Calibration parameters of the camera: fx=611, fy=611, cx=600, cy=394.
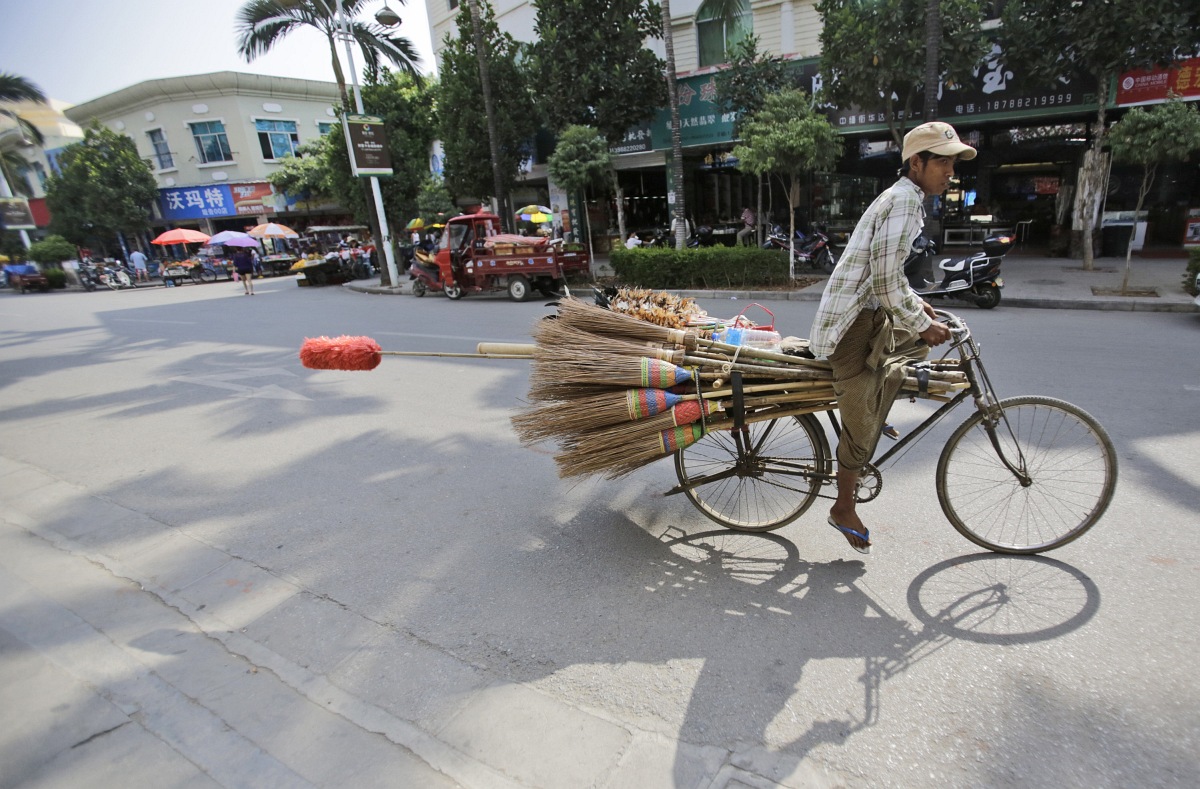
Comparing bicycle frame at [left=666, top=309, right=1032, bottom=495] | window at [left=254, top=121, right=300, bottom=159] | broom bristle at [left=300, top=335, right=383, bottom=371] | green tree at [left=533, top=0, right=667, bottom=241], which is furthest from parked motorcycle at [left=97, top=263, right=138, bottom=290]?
bicycle frame at [left=666, top=309, right=1032, bottom=495]

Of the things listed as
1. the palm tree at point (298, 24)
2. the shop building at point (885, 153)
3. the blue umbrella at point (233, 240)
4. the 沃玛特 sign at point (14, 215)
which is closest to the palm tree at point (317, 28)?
the palm tree at point (298, 24)

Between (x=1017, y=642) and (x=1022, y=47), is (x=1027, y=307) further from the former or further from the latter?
(x=1017, y=642)

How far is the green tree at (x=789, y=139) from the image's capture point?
1134 centimetres

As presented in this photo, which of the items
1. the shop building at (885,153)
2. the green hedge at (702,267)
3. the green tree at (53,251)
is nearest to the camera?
the green hedge at (702,267)

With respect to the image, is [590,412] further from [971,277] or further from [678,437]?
[971,277]

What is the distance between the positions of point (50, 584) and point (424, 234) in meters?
19.9

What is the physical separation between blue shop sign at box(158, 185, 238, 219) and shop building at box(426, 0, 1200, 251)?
20013 millimetres

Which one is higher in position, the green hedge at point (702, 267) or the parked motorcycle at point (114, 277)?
the parked motorcycle at point (114, 277)

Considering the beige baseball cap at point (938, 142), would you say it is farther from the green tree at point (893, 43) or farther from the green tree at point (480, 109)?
the green tree at point (480, 109)

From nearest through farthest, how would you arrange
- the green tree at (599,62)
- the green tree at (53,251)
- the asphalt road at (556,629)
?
the asphalt road at (556,629)
the green tree at (599,62)
the green tree at (53,251)

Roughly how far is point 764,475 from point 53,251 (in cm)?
3782

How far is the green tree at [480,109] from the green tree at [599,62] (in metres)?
1.55

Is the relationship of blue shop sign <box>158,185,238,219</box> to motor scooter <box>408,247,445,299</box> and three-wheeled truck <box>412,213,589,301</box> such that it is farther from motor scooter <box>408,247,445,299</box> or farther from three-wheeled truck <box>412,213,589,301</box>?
three-wheeled truck <box>412,213,589,301</box>

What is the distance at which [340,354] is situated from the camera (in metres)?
3.77
